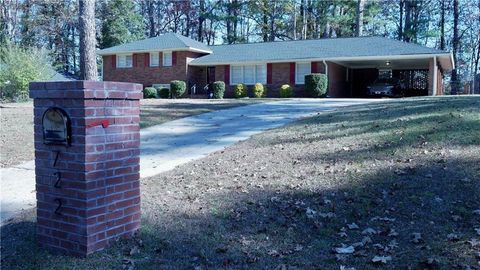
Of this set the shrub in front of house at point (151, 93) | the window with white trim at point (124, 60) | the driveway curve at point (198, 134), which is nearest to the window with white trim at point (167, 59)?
the shrub in front of house at point (151, 93)

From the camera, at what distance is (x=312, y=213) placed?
468 cm

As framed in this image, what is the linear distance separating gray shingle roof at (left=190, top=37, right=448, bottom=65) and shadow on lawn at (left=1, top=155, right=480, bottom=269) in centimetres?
2091

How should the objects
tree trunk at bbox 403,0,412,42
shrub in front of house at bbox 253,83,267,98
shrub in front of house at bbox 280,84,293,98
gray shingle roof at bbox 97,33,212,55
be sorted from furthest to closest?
1. tree trunk at bbox 403,0,412,42
2. gray shingle roof at bbox 97,33,212,55
3. shrub in front of house at bbox 253,83,267,98
4. shrub in front of house at bbox 280,84,293,98

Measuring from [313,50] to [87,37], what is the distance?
16.9 metres

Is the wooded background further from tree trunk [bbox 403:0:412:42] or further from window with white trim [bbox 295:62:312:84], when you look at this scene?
window with white trim [bbox 295:62:312:84]

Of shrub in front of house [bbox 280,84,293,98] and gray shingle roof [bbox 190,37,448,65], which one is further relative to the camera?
shrub in front of house [bbox 280,84,293,98]

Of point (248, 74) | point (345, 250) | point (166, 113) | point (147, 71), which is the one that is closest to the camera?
point (345, 250)

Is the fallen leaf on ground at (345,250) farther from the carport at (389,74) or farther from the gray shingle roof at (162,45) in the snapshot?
the gray shingle roof at (162,45)

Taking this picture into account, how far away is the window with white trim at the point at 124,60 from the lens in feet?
111

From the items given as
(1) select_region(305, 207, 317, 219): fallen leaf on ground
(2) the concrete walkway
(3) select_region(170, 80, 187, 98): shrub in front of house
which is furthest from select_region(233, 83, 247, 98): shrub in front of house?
(1) select_region(305, 207, 317, 219): fallen leaf on ground

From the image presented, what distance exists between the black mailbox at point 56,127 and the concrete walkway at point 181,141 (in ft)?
5.37

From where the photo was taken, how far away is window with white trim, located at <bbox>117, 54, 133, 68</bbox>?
33.7 metres

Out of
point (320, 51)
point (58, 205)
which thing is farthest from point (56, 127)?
point (320, 51)

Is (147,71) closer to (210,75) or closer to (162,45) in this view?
(162,45)
